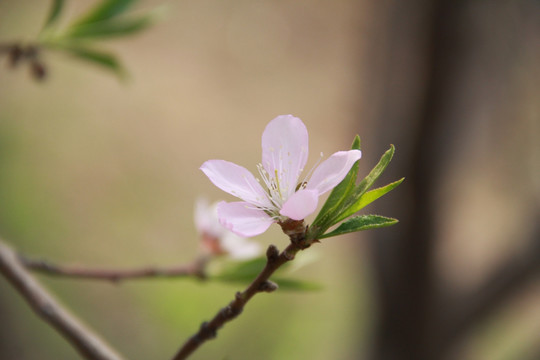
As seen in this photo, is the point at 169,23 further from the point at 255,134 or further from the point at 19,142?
the point at 19,142

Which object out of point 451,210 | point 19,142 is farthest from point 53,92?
point 451,210

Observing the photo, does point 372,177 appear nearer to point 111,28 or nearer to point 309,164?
point 111,28

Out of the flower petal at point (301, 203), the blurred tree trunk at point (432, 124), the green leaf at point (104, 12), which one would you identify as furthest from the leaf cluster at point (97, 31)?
the blurred tree trunk at point (432, 124)

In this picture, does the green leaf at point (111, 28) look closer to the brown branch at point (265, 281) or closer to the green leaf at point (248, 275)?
the green leaf at point (248, 275)

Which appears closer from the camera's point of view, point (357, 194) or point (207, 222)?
point (357, 194)

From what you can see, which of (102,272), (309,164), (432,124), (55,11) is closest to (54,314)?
(102,272)
